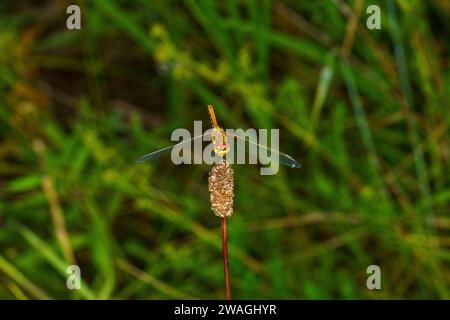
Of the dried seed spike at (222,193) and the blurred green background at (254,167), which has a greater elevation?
the blurred green background at (254,167)

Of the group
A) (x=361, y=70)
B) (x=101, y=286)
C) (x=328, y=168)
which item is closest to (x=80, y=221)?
(x=101, y=286)

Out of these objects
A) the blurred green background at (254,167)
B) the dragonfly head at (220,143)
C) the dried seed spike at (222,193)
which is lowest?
the dried seed spike at (222,193)

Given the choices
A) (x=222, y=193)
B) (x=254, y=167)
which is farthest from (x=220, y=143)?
(x=254, y=167)

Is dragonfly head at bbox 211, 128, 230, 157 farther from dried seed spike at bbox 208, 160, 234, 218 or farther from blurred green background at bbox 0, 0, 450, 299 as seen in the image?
blurred green background at bbox 0, 0, 450, 299

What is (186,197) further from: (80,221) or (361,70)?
(361,70)

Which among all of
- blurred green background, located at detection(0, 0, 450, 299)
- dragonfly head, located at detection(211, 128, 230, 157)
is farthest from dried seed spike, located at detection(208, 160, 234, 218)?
blurred green background, located at detection(0, 0, 450, 299)

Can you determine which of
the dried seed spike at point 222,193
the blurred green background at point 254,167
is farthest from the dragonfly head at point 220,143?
the blurred green background at point 254,167

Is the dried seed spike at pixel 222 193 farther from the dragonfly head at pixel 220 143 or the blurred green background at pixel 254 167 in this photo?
the blurred green background at pixel 254 167

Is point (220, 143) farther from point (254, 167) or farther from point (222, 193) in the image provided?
point (254, 167)

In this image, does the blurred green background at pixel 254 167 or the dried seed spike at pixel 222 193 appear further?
the blurred green background at pixel 254 167
